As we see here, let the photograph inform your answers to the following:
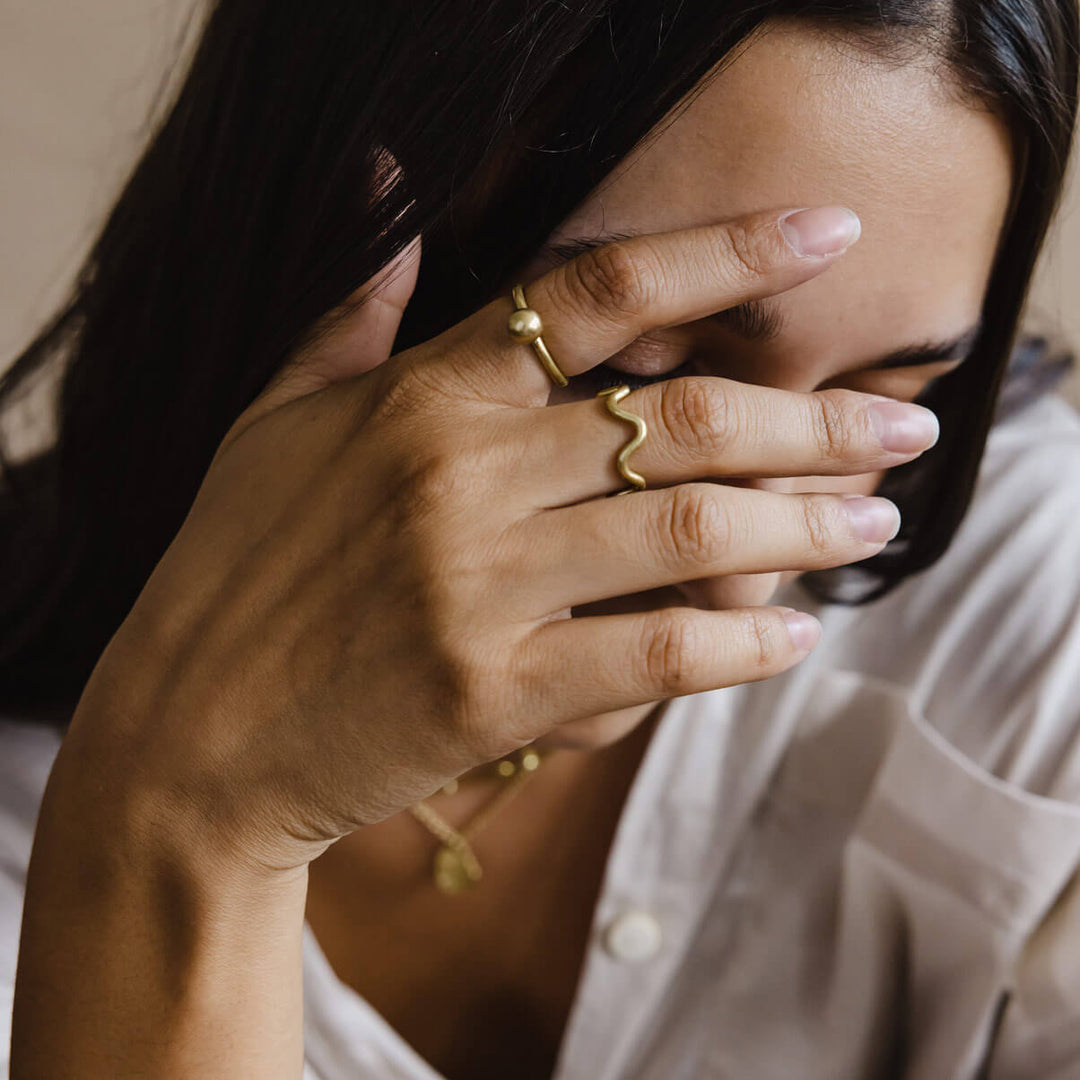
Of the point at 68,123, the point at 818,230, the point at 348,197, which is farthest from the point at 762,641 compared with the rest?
the point at 68,123

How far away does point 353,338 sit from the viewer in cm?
65

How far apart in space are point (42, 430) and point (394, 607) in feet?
5.11

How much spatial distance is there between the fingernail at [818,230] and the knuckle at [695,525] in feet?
0.48

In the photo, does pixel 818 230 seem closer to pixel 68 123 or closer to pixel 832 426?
pixel 832 426

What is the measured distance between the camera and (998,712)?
101 cm

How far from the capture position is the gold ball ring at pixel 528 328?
21.7 inches

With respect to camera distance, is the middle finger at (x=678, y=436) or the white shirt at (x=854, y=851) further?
the white shirt at (x=854, y=851)

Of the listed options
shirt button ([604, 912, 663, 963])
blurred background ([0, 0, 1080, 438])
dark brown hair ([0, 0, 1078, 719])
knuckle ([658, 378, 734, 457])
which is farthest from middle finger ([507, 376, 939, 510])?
blurred background ([0, 0, 1080, 438])

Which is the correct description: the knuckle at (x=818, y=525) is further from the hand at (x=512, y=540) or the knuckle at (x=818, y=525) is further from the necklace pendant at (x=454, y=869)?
the necklace pendant at (x=454, y=869)

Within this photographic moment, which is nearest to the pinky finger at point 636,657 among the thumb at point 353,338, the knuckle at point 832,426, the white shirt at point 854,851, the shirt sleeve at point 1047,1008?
the knuckle at point 832,426

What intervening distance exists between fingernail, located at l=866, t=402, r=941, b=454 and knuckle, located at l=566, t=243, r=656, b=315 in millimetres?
150

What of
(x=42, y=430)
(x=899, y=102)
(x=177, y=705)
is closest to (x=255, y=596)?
(x=177, y=705)

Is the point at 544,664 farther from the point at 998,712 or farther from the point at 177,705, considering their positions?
the point at 998,712

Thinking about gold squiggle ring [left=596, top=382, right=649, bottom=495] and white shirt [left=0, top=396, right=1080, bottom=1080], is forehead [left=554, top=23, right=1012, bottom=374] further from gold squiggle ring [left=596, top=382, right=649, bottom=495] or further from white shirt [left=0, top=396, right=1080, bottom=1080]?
white shirt [left=0, top=396, right=1080, bottom=1080]
